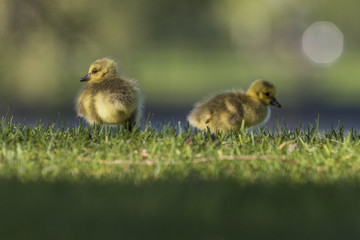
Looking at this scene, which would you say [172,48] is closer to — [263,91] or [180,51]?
[180,51]

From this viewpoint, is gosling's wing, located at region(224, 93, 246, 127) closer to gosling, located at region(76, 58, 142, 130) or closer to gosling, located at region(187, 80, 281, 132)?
gosling, located at region(187, 80, 281, 132)

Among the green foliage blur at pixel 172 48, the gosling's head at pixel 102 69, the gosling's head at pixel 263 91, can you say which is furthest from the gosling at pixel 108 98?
the gosling's head at pixel 263 91

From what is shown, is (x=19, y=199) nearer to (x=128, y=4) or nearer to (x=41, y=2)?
(x=41, y=2)

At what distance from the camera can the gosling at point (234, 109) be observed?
788 cm

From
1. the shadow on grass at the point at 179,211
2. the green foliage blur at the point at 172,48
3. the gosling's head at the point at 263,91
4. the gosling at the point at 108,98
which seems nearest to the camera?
the shadow on grass at the point at 179,211

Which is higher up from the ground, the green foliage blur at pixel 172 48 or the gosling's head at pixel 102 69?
the green foliage blur at pixel 172 48

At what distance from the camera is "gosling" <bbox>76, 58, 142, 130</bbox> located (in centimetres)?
748

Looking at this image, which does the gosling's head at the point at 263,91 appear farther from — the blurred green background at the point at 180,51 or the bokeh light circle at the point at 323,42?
the bokeh light circle at the point at 323,42

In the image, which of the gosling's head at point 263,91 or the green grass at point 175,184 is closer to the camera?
the green grass at point 175,184

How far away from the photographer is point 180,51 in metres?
76.6

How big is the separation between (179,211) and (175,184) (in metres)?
0.73

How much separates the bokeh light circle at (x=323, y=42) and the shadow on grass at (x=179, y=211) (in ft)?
246

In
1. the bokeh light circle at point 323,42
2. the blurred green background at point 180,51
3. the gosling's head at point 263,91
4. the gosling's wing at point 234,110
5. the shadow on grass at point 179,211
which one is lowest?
the shadow on grass at point 179,211

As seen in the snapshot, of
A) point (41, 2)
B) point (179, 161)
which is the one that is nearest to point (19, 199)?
point (179, 161)
